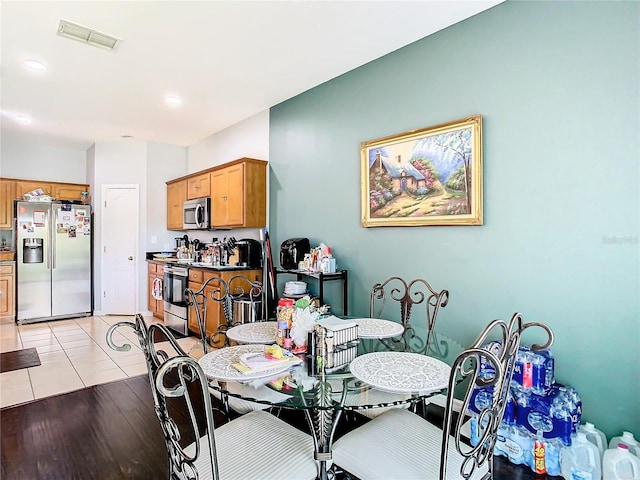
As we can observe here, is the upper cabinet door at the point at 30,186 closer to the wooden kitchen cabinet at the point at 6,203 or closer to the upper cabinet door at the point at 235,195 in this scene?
the wooden kitchen cabinet at the point at 6,203

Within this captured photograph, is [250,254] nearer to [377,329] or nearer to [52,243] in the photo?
[377,329]

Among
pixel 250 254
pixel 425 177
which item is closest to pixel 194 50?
pixel 425 177

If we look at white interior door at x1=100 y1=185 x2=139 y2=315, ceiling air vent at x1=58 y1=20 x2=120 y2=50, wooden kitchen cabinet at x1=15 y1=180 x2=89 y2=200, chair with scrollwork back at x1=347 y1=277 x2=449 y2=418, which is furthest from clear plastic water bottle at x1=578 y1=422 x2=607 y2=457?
wooden kitchen cabinet at x1=15 y1=180 x2=89 y2=200

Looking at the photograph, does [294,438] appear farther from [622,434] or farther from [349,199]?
[349,199]

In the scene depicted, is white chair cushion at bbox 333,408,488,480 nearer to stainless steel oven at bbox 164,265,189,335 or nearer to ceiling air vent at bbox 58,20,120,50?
ceiling air vent at bbox 58,20,120,50

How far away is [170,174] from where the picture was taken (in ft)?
20.1

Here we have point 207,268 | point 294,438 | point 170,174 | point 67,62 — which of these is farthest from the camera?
point 170,174

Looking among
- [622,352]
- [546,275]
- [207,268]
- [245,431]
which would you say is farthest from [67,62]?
[622,352]

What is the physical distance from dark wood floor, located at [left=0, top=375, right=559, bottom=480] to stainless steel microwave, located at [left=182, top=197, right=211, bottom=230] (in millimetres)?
2425

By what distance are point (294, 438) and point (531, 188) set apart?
6.37 feet

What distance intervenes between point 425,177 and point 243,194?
2239mm

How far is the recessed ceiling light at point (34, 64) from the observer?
314 centimetres

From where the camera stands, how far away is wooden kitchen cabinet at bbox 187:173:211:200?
16.2 feet

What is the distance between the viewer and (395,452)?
138cm
